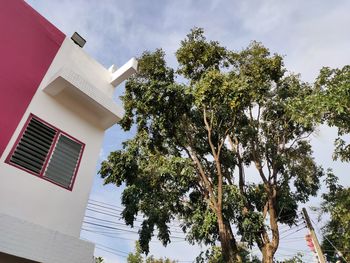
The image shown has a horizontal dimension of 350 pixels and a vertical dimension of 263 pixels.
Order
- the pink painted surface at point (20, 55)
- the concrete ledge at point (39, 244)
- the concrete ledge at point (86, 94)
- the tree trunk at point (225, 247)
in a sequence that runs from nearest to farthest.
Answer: the concrete ledge at point (39, 244) → the pink painted surface at point (20, 55) → the concrete ledge at point (86, 94) → the tree trunk at point (225, 247)

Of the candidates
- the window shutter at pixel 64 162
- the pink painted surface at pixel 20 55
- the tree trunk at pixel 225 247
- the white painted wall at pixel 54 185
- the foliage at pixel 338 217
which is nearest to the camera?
the white painted wall at pixel 54 185

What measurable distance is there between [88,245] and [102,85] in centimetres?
418

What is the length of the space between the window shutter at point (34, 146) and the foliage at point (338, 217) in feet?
37.2

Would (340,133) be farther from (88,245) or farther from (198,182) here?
(88,245)

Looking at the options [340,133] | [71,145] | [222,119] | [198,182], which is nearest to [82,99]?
[71,145]

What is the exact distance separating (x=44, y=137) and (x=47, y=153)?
1.14ft

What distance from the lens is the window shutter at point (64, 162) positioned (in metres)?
6.12

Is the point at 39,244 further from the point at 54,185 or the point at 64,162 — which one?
the point at 64,162

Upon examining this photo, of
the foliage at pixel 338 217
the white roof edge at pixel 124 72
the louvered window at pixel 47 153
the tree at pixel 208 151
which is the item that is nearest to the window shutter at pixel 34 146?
the louvered window at pixel 47 153

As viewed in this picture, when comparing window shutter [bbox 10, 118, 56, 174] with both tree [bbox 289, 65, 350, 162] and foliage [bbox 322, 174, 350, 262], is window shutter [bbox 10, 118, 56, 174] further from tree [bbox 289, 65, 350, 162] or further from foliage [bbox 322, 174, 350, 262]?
foliage [bbox 322, 174, 350, 262]

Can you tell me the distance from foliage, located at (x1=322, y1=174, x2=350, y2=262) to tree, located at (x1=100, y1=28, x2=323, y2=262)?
31.7 inches

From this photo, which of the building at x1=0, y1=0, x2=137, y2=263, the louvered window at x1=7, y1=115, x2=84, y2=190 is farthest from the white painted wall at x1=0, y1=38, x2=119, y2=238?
the louvered window at x1=7, y1=115, x2=84, y2=190

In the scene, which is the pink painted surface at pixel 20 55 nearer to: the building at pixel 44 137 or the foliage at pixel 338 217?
the building at pixel 44 137

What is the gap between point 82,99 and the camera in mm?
7008
